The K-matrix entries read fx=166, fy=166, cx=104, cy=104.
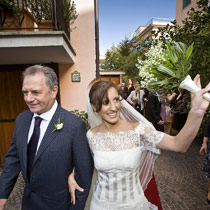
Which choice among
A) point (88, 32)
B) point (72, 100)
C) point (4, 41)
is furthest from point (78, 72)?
point (4, 41)

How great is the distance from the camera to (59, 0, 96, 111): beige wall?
14.7ft

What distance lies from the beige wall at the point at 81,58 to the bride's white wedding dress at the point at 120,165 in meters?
2.98

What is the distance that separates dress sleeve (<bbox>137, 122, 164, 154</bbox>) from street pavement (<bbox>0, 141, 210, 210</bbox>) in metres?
2.04

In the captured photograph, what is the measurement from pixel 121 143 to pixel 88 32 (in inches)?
150

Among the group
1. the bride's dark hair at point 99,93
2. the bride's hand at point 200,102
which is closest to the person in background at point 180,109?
the bride's dark hair at point 99,93

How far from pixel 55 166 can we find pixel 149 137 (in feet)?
2.83

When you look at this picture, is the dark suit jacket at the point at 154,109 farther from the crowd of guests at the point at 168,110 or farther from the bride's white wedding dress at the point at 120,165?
the bride's white wedding dress at the point at 120,165

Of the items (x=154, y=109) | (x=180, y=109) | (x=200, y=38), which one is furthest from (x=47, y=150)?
(x=180, y=109)

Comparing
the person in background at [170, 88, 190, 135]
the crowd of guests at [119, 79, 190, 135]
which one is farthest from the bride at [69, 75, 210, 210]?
the person in background at [170, 88, 190, 135]

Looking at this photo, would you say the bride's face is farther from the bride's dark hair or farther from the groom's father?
the groom's father

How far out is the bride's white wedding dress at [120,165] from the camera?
1.53 m

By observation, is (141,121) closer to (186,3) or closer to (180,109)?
(180,109)

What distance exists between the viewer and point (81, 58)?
4.56 m

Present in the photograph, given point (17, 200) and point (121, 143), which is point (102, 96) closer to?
point (121, 143)
